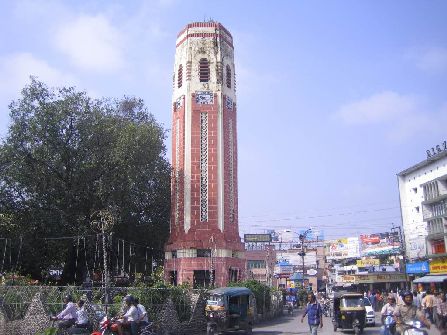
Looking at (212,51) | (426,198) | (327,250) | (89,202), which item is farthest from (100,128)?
(327,250)

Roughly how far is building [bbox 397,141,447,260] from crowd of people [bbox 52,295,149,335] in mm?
32111

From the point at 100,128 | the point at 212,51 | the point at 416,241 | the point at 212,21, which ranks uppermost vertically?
the point at 212,21

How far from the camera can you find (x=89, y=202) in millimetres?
33750

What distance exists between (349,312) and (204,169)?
19.8 m

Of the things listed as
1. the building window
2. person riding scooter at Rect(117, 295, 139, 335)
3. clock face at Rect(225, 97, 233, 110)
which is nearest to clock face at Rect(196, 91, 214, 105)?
clock face at Rect(225, 97, 233, 110)

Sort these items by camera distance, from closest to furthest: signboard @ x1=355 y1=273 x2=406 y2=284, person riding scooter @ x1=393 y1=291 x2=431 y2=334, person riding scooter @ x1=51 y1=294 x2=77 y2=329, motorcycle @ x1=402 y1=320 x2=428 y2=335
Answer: motorcycle @ x1=402 y1=320 x2=428 y2=335 < person riding scooter @ x1=393 y1=291 x2=431 y2=334 < person riding scooter @ x1=51 y1=294 x2=77 y2=329 < signboard @ x1=355 y1=273 x2=406 y2=284

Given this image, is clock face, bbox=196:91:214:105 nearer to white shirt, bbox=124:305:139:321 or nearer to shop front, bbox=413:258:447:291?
shop front, bbox=413:258:447:291

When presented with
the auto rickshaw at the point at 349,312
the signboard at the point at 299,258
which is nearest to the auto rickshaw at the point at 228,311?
the auto rickshaw at the point at 349,312

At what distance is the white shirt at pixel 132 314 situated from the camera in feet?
41.0

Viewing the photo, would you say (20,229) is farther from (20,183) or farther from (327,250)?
(327,250)

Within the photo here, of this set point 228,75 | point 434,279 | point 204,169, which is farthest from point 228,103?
point 434,279

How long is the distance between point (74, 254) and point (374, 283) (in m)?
31.5

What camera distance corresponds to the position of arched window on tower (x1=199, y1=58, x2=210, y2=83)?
4019 centimetres

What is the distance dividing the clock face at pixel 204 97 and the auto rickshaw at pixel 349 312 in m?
21.5
